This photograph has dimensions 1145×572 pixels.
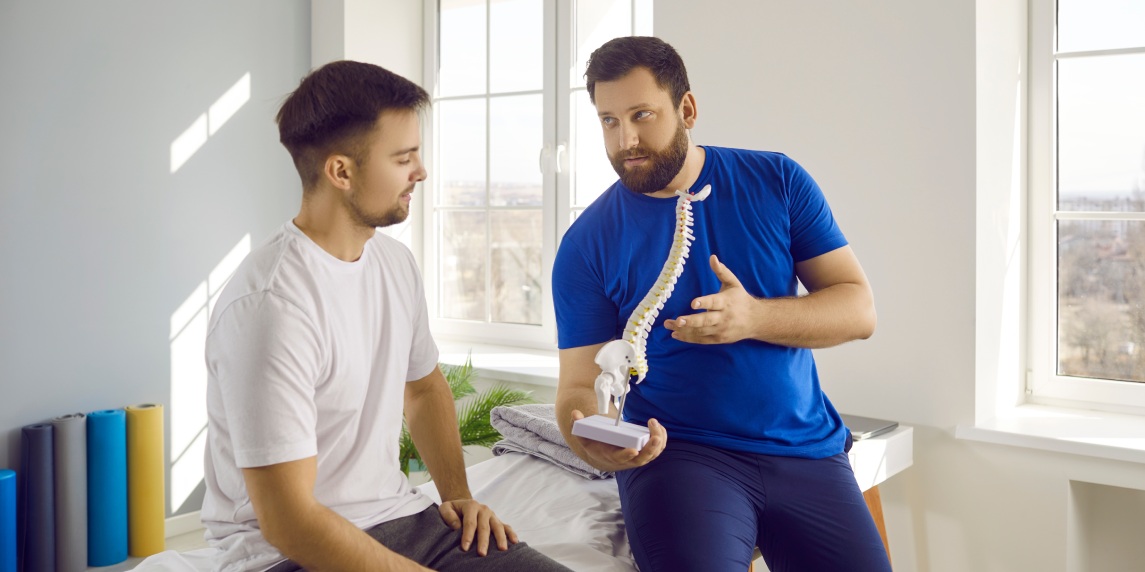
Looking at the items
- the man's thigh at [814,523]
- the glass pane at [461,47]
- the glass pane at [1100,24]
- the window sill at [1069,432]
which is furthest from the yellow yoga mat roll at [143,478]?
the glass pane at [1100,24]

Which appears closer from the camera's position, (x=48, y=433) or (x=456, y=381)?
(x=48, y=433)

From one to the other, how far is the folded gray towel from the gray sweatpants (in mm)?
625

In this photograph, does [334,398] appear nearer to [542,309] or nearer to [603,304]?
[603,304]

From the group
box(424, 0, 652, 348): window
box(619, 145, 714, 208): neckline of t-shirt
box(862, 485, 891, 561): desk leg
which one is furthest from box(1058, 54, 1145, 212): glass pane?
box(424, 0, 652, 348): window

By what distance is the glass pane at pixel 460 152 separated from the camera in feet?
13.1

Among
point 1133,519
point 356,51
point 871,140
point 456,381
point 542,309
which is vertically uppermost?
point 356,51

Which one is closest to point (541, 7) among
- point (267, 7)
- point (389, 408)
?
point (267, 7)

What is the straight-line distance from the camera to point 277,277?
139 centimetres

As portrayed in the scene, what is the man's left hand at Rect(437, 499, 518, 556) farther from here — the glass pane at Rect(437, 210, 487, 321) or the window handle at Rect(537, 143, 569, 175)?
the glass pane at Rect(437, 210, 487, 321)

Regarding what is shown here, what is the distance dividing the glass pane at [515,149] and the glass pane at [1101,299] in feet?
6.36

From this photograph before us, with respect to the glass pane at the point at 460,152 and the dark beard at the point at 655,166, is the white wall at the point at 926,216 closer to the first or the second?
the dark beard at the point at 655,166

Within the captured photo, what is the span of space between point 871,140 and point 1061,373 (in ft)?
2.92

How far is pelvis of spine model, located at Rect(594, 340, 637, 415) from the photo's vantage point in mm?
1581

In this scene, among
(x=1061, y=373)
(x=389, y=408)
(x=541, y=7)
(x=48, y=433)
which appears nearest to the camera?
(x=389, y=408)
